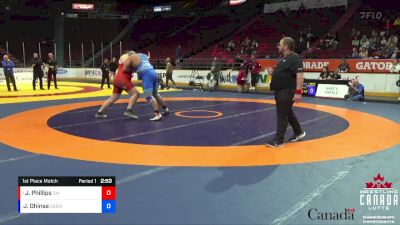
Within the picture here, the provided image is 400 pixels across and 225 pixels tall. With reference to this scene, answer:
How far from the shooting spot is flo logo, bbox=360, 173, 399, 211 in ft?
12.6

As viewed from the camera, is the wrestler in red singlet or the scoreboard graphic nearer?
the scoreboard graphic

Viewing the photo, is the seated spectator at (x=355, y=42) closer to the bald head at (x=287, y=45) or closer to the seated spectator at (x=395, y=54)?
the seated spectator at (x=395, y=54)

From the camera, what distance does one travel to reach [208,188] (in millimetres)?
4246

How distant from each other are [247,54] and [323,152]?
62.3 ft

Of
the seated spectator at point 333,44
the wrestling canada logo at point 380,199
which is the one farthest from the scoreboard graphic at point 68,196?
the seated spectator at point 333,44

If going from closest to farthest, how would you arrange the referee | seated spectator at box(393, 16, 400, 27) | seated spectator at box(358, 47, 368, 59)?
the referee
seated spectator at box(358, 47, 368, 59)
seated spectator at box(393, 16, 400, 27)

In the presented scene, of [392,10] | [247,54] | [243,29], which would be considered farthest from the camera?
[243,29]

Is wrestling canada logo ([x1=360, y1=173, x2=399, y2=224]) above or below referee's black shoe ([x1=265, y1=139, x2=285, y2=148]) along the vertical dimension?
below

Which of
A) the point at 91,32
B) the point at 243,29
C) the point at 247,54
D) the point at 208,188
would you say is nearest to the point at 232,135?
the point at 208,188

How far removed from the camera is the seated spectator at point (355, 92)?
13.4 metres

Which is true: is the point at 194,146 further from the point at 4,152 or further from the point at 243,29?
the point at 243,29

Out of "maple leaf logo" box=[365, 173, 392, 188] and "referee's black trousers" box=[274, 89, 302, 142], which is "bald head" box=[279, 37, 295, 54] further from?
"maple leaf logo" box=[365, 173, 392, 188]

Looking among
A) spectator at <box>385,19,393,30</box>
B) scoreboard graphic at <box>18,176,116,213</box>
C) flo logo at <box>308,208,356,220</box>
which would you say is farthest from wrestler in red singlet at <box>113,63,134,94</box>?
spectator at <box>385,19,393,30</box>

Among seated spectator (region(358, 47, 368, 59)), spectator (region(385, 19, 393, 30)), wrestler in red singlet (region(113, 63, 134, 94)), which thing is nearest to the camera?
wrestler in red singlet (region(113, 63, 134, 94))
